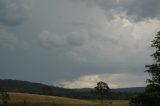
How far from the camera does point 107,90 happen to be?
15000cm

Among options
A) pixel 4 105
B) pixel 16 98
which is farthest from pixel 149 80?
pixel 16 98

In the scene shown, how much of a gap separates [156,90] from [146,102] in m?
2.22

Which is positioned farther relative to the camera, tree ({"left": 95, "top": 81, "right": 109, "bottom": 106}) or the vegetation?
tree ({"left": 95, "top": 81, "right": 109, "bottom": 106})

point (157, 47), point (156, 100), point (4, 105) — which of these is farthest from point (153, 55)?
point (4, 105)

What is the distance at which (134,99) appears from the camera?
6744 cm

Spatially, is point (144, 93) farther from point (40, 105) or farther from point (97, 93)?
point (97, 93)

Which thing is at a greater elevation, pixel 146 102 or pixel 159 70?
pixel 159 70

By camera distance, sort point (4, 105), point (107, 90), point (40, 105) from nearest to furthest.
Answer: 1. point (4, 105)
2. point (40, 105)
3. point (107, 90)

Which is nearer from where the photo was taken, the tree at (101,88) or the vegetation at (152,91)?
the vegetation at (152,91)

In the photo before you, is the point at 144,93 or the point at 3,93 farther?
the point at 3,93

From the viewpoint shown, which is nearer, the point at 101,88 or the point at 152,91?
the point at 152,91

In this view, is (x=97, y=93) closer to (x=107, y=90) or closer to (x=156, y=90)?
(x=107, y=90)

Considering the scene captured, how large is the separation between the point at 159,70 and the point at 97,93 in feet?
280

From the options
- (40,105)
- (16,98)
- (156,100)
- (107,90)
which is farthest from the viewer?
(107,90)
